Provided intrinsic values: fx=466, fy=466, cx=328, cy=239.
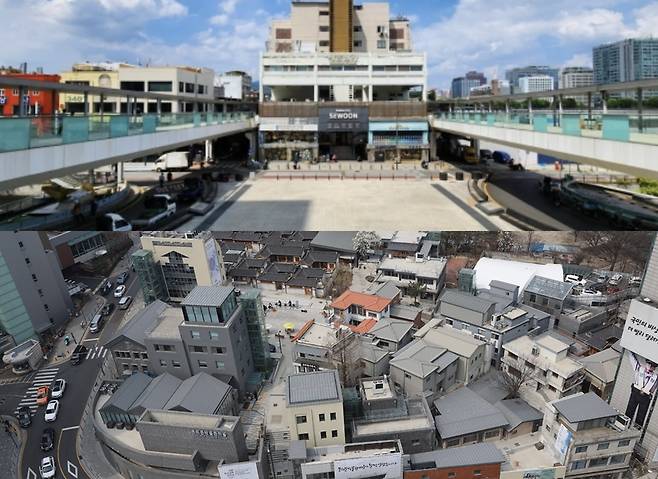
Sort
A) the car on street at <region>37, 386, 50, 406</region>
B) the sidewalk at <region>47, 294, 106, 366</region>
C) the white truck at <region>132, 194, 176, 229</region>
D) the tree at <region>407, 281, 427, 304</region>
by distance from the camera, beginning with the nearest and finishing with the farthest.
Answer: the car on street at <region>37, 386, 50, 406</region>, the sidewalk at <region>47, 294, 106, 366</region>, the tree at <region>407, 281, 427, 304</region>, the white truck at <region>132, 194, 176, 229</region>

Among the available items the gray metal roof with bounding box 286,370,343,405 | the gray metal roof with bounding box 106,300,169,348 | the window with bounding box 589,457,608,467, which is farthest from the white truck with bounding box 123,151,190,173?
the window with bounding box 589,457,608,467

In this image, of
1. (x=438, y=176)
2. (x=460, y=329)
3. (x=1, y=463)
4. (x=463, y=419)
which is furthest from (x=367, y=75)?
(x=1, y=463)

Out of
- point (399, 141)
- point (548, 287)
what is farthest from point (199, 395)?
point (399, 141)

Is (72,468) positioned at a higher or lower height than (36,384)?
lower

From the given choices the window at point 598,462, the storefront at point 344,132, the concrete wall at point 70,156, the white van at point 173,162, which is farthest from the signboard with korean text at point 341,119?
the window at point 598,462

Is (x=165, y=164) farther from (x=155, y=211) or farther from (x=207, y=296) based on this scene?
(x=207, y=296)

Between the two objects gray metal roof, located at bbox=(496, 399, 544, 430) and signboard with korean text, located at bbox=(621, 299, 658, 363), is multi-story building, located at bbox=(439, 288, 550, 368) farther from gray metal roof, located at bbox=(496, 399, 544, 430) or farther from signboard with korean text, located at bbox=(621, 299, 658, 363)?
signboard with korean text, located at bbox=(621, 299, 658, 363)

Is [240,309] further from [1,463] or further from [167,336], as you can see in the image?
[1,463]
